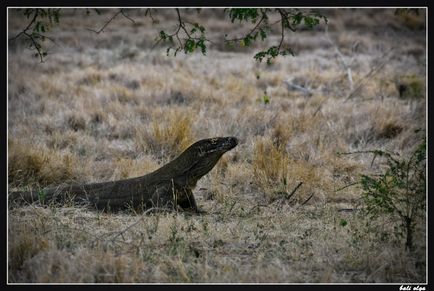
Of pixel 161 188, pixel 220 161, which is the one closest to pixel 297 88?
pixel 220 161

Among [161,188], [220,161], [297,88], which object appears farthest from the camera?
[297,88]

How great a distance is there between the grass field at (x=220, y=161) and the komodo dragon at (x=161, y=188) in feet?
0.64

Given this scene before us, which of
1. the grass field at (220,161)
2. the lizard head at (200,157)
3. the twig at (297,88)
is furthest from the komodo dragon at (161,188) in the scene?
the twig at (297,88)

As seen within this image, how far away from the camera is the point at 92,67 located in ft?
55.6

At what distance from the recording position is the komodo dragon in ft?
20.9

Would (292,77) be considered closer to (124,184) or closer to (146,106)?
(146,106)

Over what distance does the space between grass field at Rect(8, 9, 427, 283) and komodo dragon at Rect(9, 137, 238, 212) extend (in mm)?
194

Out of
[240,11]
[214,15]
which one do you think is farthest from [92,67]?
[214,15]

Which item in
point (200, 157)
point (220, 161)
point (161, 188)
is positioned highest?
point (200, 157)

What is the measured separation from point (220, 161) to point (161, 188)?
201 cm

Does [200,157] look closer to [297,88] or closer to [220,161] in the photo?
[220,161]

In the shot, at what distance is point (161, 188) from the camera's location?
6.38 metres

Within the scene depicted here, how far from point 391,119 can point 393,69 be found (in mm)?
7498

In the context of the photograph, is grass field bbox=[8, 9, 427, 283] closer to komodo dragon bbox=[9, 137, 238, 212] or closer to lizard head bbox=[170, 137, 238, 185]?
komodo dragon bbox=[9, 137, 238, 212]
